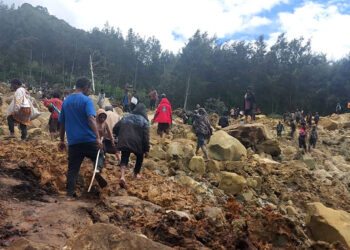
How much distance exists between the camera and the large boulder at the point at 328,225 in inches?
148

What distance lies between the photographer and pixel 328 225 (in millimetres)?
3912

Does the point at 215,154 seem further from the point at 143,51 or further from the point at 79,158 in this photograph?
the point at 143,51

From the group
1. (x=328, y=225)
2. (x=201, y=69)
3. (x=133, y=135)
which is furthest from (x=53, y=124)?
(x=201, y=69)

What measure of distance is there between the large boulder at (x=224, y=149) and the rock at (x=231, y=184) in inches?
85.1

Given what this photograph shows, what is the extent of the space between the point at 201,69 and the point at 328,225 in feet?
121

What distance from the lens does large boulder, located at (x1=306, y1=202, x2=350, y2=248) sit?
12.3ft

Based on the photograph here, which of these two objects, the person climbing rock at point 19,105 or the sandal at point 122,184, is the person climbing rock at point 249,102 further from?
the sandal at point 122,184

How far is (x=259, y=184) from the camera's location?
23.6ft

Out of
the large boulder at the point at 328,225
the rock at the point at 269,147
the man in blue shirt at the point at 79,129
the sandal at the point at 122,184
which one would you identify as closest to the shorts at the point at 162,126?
the rock at the point at 269,147

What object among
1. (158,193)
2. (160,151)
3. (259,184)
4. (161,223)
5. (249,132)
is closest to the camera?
(161,223)

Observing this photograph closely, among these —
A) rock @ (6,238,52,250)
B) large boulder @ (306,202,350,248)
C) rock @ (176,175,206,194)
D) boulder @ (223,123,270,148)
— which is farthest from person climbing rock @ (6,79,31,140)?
boulder @ (223,123,270,148)

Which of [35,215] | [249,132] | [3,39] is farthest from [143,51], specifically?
[35,215]

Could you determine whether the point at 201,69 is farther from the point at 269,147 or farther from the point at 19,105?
the point at 19,105

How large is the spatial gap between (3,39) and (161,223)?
62.4 m
